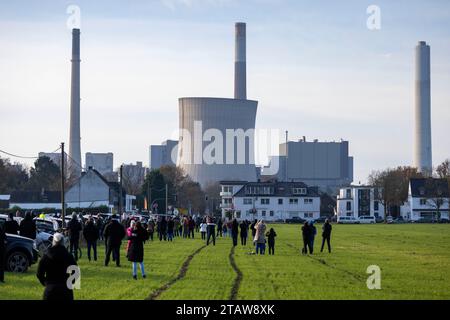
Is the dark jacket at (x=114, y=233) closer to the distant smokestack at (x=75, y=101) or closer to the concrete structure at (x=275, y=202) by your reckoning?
the concrete structure at (x=275, y=202)

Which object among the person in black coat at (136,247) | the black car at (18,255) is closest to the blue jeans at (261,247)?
the black car at (18,255)

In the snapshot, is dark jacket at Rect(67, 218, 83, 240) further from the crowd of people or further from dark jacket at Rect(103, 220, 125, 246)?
Answer: dark jacket at Rect(103, 220, 125, 246)

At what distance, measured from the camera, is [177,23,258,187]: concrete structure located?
156m

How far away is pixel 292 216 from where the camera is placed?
162 meters

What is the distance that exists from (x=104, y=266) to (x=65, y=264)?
16645mm

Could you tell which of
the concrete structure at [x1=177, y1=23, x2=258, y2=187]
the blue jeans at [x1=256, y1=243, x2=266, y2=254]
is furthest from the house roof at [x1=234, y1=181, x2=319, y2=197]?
the blue jeans at [x1=256, y1=243, x2=266, y2=254]

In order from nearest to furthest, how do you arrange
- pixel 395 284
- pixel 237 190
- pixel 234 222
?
pixel 395 284, pixel 234 222, pixel 237 190

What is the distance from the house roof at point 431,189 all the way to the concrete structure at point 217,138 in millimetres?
30111

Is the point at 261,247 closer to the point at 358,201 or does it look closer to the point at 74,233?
the point at 74,233

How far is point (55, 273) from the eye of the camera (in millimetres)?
15742

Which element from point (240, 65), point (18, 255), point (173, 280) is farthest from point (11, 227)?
point (240, 65)

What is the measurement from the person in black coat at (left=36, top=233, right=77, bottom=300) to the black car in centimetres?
1341
